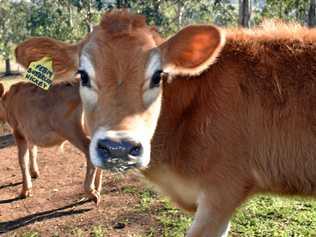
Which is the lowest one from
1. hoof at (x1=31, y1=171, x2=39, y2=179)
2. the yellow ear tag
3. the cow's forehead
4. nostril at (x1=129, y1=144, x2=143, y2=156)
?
hoof at (x1=31, y1=171, x2=39, y2=179)

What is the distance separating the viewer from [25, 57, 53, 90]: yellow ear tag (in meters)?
4.17

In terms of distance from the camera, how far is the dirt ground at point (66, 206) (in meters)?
5.82

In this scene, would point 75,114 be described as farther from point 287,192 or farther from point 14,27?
point 14,27

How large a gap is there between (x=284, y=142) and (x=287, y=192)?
0.45 m

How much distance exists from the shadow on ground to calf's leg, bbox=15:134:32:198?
74cm

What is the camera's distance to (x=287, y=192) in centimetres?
405

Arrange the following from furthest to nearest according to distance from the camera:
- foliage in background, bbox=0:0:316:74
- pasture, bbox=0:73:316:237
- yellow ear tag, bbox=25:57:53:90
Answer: foliage in background, bbox=0:0:316:74 < pasture, bbox=0:73:316:237 < yellow ear tag, bbox=25:57:53:90

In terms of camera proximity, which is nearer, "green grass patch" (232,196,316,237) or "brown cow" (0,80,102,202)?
"green grass patch" (232,196,316,237)

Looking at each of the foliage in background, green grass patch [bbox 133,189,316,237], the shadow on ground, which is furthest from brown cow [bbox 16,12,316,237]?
the foliage in background

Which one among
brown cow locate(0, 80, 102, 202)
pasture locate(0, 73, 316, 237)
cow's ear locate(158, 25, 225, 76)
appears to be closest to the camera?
cow's ear locate(158, 25, 225, 76)

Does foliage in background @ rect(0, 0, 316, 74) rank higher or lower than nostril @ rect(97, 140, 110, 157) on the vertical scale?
lower

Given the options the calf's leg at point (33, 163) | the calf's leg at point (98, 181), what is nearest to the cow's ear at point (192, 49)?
the calf's leg at point (98, 181)

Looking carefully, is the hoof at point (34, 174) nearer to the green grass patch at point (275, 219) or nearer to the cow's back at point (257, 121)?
the green grass patch at point (275, 219)

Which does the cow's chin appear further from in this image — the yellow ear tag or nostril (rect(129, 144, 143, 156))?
the yellow ear tag
